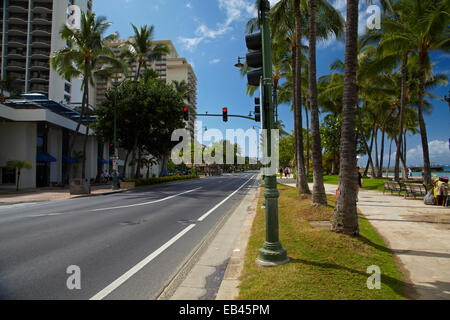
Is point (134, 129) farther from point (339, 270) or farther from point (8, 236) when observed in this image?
point (339, 270)

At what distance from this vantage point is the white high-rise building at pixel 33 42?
2146 inches

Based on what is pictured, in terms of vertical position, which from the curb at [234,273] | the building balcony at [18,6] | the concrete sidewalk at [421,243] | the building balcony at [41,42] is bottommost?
the curb at [234,273]

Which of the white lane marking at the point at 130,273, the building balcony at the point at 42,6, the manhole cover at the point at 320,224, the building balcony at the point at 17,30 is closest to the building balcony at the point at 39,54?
the building balcony at the point at 17,30

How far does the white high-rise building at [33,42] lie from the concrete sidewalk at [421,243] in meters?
64.6

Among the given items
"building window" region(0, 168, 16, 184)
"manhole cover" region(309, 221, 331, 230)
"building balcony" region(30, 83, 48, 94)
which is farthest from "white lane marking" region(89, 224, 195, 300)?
"building balcony" region(30, 83, 48, 94)

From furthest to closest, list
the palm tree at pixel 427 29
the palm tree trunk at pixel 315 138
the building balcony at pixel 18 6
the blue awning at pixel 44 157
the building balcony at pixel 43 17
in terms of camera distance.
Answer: the building balcony at pixel 43 17 → the building balcony at pixel 18 6 → the blue awning at pixel 44 157 → the palm tree at pixel 427 29 → the palm tree trunk at pixel 315 138

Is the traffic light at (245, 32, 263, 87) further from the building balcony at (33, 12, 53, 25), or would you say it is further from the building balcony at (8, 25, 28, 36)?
the building balcony at (8, 25, 28, 36)

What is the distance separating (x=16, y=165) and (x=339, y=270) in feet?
81.1

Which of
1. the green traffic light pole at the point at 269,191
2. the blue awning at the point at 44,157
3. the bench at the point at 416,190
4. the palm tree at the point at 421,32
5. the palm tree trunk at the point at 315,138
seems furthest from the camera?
the blue awning at the point at 44,157

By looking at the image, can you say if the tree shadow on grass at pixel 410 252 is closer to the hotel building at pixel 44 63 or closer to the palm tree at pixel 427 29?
the palm tree at pixel 427 29

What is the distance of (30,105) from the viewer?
27.7 m

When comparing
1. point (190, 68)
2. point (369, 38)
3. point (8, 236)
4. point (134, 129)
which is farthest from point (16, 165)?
point (190, 68)

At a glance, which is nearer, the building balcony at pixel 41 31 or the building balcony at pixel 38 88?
the building balcony at pixel 41 31

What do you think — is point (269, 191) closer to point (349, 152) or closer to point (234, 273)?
point (234, 273)
